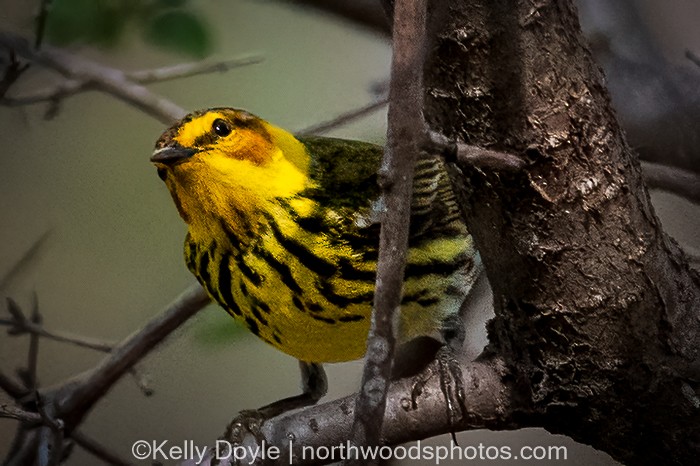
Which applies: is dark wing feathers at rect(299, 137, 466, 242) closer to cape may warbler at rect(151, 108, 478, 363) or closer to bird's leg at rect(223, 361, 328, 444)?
cape may warbler at rect(151, 108, 478, 363)

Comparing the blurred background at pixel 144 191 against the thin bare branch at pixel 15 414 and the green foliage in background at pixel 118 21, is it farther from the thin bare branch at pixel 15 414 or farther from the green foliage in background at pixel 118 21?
the thin bare branch at pixel 15 414

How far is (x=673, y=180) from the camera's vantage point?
1127mm

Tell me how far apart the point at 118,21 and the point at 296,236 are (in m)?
0.49

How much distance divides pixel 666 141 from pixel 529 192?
0.41m

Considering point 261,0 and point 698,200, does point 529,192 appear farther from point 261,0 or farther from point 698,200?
point 261,0

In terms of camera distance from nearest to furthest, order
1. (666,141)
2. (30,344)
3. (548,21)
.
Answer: (548,21) < (666,141) < (30,344)

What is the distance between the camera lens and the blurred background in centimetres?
122

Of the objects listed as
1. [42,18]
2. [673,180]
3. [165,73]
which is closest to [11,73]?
[42,18]

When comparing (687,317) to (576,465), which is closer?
(687,317)

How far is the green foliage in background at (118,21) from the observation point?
49.6 inches

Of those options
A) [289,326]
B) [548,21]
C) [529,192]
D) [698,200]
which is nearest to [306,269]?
[289,326]

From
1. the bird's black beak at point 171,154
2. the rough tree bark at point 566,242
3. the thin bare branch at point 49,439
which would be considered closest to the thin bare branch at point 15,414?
the thin bare branch at point 49,439

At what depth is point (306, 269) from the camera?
3.45 ft

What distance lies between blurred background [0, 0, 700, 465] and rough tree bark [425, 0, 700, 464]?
361 millimetres
